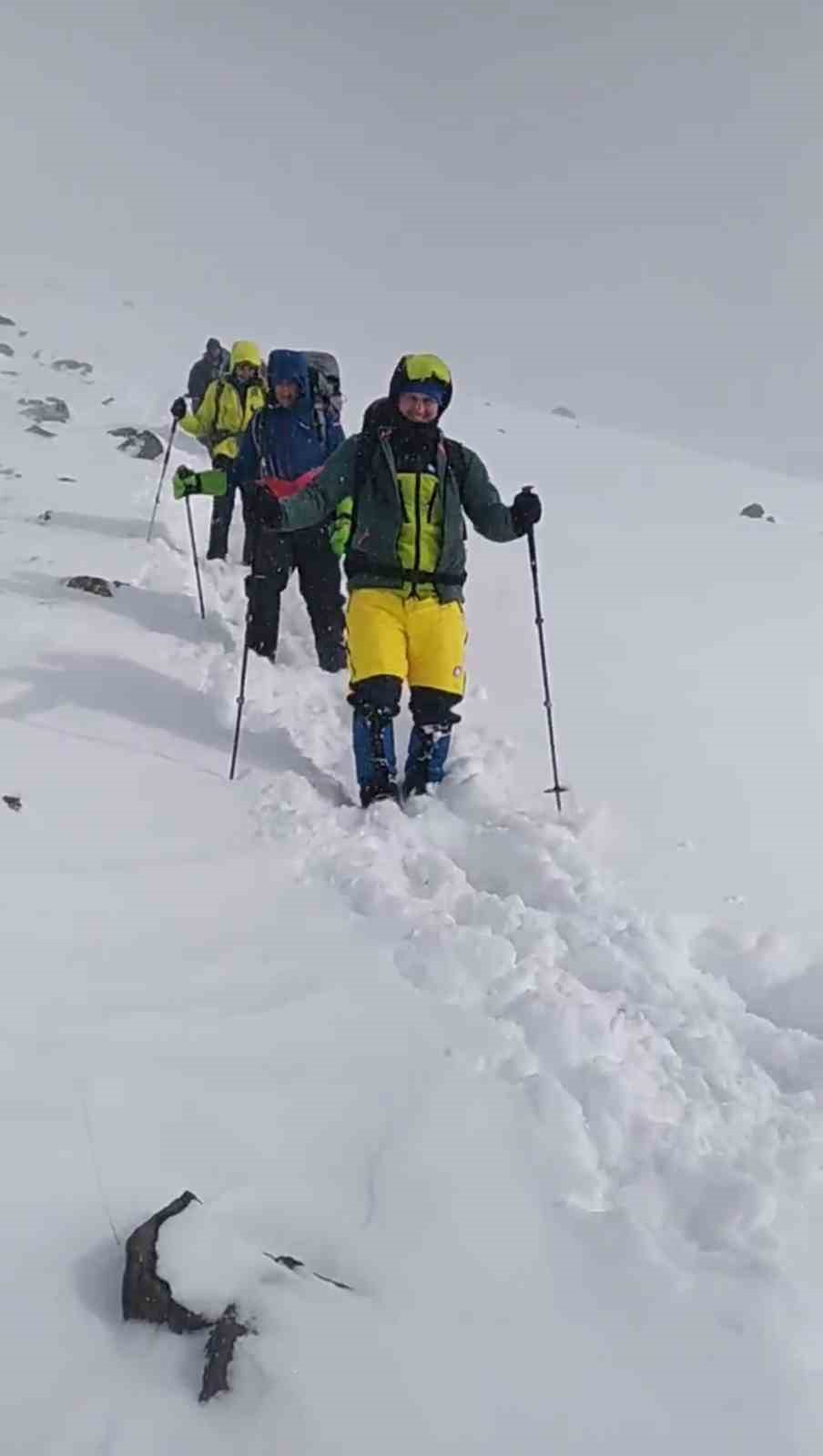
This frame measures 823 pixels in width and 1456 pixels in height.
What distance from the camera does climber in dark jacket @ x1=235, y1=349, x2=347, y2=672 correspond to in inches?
296

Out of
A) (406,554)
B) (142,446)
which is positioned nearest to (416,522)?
(406,554)

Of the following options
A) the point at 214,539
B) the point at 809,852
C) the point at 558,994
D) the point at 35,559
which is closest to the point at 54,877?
the point at 558,994

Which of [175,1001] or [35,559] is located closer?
[175,1001]

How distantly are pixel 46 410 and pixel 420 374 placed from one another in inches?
506

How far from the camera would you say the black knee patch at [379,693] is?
18.3ft

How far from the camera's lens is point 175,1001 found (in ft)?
12.0

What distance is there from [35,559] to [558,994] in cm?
687

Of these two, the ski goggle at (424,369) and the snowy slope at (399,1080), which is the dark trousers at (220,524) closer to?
the snowy slope at (399,1080)

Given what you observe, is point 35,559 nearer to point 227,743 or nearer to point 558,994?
point 227,743

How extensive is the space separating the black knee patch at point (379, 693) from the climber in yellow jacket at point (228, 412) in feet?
15.1

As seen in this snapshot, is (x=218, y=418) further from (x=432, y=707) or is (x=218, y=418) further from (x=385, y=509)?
(x=432, y=707)

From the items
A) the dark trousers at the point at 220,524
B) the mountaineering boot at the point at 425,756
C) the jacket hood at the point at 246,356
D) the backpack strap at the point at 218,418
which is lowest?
the mountaineering boot at the point at 425,756

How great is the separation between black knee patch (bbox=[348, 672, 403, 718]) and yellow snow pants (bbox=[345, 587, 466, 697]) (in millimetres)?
56

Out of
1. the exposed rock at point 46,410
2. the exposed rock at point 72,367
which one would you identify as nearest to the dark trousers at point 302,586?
the exposed rock at point 46,410
